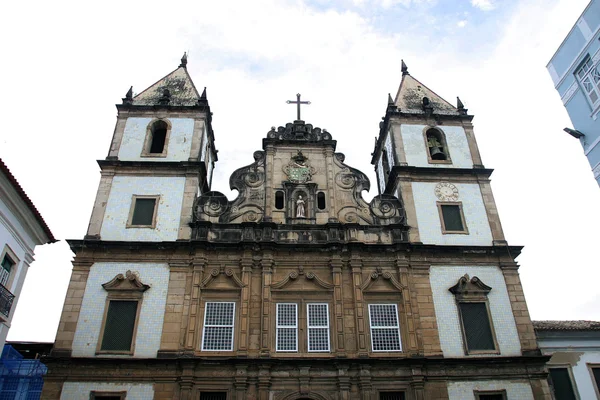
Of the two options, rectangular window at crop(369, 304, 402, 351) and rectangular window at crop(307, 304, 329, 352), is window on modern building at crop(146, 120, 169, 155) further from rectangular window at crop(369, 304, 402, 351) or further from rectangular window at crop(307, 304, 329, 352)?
rectangular window at crop(369, 304, 402, 351)

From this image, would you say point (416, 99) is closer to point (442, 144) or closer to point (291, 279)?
point (442, 144)

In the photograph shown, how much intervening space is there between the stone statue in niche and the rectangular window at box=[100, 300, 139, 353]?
6.81 metres

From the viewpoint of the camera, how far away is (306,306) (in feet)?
57.7

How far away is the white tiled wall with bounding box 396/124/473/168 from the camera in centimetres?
2148

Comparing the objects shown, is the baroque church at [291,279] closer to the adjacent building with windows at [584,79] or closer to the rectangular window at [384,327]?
the rectangular window at [384,327]

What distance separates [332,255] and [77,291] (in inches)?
359

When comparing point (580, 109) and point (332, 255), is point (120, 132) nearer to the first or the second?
point (332, 255)

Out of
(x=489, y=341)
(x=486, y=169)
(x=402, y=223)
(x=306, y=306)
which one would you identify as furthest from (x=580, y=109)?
(x=306, y=306)

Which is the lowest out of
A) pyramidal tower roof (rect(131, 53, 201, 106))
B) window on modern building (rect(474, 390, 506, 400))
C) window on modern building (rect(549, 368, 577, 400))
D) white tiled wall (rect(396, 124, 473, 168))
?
window on modern building (rect(474, 390, 506, 400))

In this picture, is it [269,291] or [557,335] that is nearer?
[269,291]

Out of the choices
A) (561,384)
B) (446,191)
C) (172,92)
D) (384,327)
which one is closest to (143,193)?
(172,92)

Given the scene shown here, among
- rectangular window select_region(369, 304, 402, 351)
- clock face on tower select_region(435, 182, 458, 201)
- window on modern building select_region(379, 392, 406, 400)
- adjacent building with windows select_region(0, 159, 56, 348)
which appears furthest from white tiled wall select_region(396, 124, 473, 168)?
adjacent building with windows select_region(0, 159, 56, 348)

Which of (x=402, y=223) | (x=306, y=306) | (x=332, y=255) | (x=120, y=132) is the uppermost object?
(x=120, y=132)

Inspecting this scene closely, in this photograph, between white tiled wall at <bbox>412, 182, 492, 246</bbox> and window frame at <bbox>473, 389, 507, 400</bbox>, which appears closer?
window frame at <bbox>473, 389, 507, 400</bbox>
